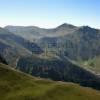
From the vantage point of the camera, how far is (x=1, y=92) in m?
94.8

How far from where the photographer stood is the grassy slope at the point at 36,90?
297 ft

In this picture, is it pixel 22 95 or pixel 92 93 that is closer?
pixel 22 95

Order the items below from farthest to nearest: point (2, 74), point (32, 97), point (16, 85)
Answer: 1. point (2, 74)
2. point (16, 85)
3. point (32, 97)

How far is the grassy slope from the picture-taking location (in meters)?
90.4

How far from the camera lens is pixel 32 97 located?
88938mm

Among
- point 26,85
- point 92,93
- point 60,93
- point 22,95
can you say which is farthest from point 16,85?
point 92,93

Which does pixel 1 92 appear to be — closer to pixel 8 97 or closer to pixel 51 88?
pixel 8 97

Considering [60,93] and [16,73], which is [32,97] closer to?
[60,93]

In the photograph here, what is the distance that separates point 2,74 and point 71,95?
113ft

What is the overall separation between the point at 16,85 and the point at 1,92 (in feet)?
26.8

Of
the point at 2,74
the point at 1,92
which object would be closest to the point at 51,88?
the point at 1,92

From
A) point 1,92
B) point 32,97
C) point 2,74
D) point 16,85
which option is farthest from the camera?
point 2,74

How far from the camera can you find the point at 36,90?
95625mm

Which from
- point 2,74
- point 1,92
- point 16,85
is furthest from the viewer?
point 2,74
